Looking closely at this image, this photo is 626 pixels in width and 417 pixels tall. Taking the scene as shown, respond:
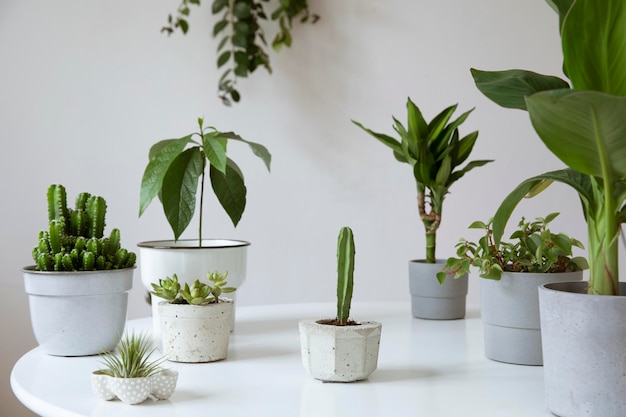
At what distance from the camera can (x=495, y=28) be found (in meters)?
2.57

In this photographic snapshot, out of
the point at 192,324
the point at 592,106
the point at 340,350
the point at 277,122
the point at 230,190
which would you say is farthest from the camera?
the point at 277,122

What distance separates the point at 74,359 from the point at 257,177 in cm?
157

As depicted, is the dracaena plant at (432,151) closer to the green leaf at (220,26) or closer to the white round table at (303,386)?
the white round table at (303,386)

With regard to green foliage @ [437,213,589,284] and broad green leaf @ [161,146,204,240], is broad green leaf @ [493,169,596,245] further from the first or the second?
broad green leaf @ [161,146,204,240]

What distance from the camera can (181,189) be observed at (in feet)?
4.33

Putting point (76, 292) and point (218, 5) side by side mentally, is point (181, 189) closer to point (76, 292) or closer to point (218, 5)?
point (76, 292)

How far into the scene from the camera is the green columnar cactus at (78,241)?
3.97ft

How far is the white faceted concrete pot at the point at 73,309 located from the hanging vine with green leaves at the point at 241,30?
1.48 m

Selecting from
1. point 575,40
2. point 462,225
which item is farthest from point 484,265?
point 462,225

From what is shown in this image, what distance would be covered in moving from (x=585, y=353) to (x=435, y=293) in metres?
0.77

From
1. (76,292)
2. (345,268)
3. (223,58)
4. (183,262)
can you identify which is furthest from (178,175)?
(223,58)

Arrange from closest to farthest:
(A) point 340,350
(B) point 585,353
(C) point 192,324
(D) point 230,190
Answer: (B) point 585,353
(A) point 340,350
(C) point 192,324
(D) point 230,190

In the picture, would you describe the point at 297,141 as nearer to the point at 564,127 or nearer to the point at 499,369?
the point at 499,369

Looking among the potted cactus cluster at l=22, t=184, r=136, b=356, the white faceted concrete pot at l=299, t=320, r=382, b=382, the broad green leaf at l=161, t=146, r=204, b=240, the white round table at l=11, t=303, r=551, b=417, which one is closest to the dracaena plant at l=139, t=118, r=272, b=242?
the broad green leaf at l=161, t=146, r=204, b=240
